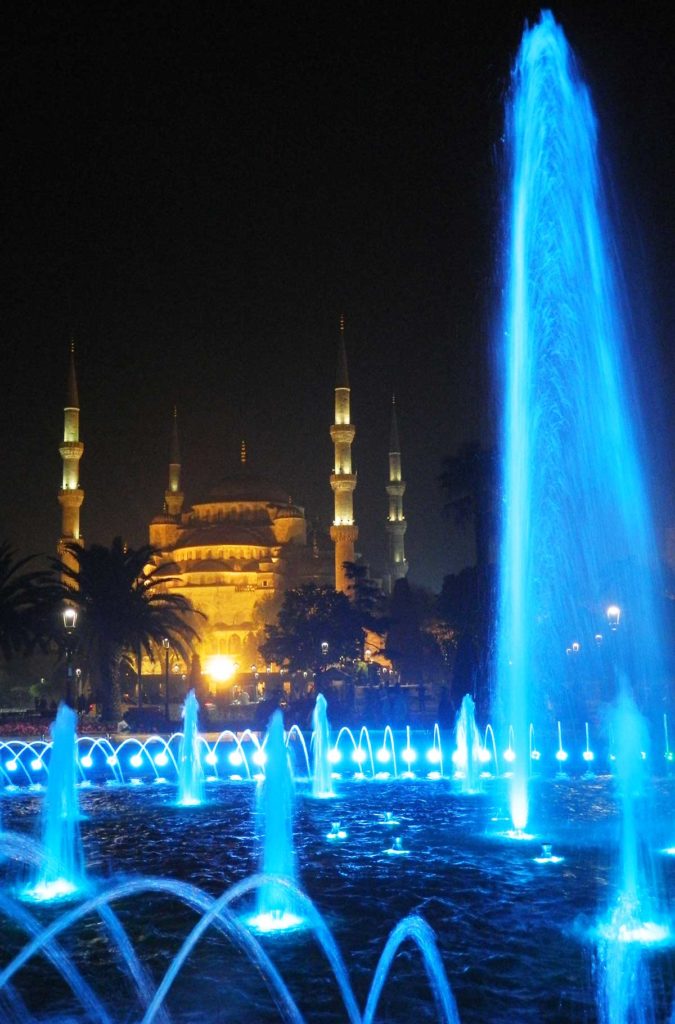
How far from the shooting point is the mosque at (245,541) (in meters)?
55.0

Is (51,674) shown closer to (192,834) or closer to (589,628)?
(589,628)

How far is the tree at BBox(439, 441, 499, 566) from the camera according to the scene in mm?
28266

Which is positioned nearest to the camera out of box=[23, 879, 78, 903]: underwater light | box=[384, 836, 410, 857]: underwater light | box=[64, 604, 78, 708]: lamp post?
box=[23, 879, 78, 903]: underwater light

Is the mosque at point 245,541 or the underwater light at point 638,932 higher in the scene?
the mosque at point 245,541

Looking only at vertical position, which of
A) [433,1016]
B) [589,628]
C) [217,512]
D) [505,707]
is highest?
[217,512]

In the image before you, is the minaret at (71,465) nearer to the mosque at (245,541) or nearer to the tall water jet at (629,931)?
the mosque at (245,541)

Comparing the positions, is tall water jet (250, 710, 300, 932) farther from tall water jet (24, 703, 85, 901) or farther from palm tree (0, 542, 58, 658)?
palm tree (0, 542, 58, 658)

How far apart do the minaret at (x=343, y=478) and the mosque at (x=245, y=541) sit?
5 centimetres

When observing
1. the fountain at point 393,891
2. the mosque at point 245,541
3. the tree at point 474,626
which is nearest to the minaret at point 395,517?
the mosque at point 245,541

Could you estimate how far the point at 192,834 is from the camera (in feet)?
37.1

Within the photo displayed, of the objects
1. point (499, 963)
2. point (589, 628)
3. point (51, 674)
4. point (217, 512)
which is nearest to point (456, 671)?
point (589, 628)

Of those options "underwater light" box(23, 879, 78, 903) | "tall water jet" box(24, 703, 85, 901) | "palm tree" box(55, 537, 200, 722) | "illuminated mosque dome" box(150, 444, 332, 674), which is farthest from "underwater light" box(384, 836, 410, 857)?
"illuminated mosque dome" box(150, 444, 332, 674)

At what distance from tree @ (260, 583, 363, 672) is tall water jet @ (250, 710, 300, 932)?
106ft

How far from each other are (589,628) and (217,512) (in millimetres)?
44852
